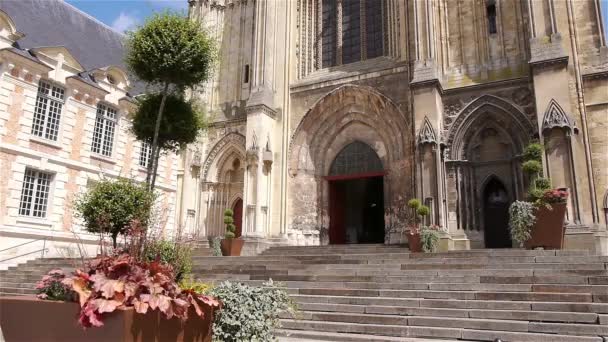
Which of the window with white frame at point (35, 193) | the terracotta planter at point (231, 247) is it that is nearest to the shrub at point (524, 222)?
the terracotta planter at point (231, 247)

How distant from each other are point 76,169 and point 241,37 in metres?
8.65

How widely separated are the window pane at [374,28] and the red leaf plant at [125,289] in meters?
14.6

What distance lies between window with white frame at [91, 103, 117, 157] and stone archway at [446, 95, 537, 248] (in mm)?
13739

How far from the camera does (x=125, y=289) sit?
3510 mm

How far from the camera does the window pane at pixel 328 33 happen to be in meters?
18.0

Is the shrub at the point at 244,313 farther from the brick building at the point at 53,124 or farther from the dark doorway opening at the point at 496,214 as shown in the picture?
the brick building at the point at 53,124

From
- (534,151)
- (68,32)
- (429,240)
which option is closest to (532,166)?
(534,151)

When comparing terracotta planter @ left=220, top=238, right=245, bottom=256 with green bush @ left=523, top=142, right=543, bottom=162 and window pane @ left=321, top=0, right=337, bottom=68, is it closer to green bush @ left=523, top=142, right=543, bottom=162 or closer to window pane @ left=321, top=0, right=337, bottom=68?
window pane @ left=321, top=0, right=337, bottom=68

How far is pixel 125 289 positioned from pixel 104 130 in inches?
672

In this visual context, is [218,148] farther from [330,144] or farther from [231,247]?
[231,247]

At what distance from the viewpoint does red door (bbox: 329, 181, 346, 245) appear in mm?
16927

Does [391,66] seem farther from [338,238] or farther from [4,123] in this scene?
[4,123]

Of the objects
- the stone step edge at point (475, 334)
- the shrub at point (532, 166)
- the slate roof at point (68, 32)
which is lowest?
the stone step edge at point (475, 334)

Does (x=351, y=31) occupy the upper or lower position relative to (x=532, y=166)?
upper
